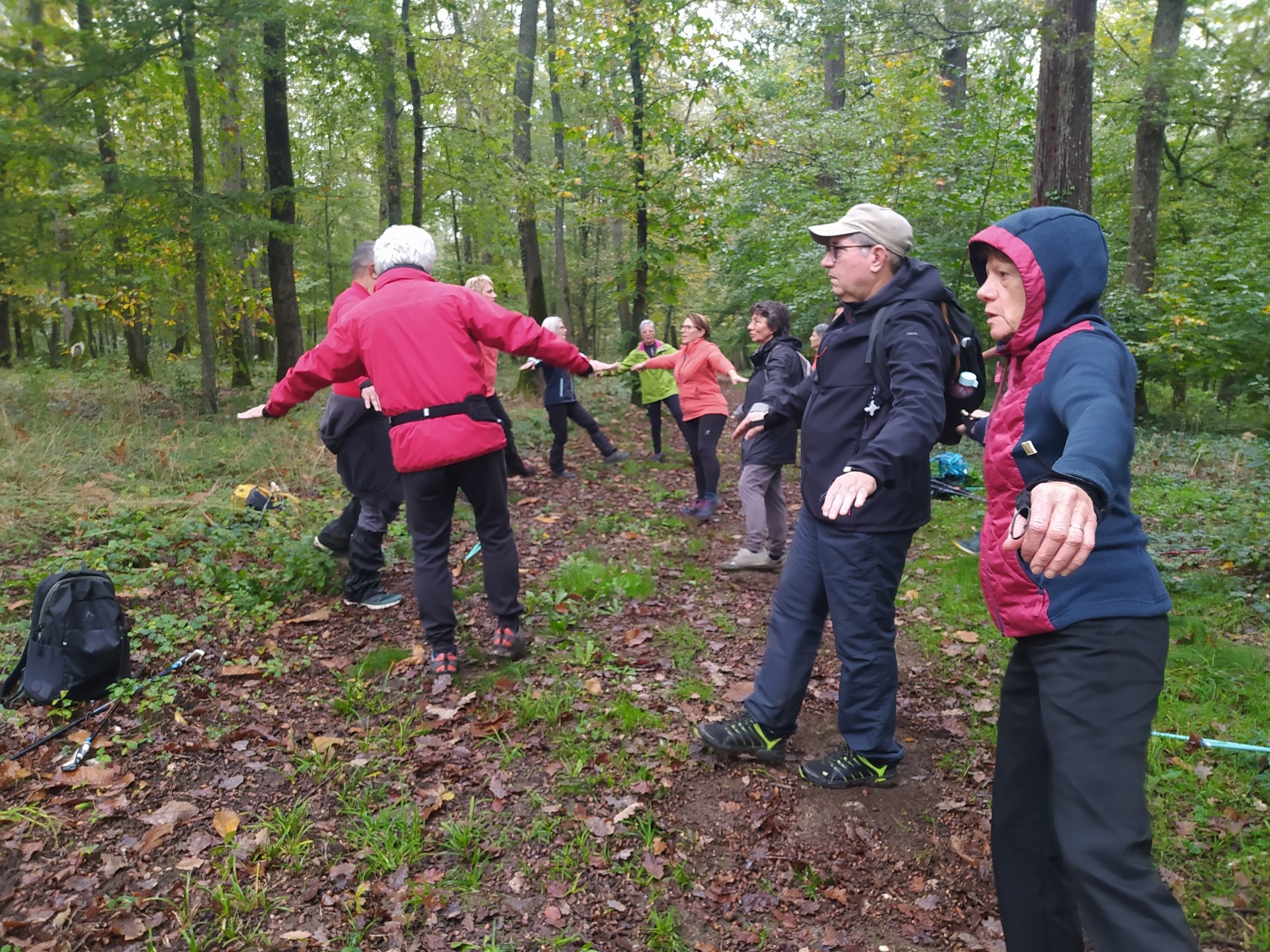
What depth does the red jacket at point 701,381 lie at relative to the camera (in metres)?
8.23

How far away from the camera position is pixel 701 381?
827 centimetres

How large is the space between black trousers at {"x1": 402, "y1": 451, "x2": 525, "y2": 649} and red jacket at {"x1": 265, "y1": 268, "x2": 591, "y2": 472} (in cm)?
14

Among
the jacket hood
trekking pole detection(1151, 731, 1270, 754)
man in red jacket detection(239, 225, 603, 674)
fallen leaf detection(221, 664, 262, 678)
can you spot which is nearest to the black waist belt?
man in red jacket detection(239, 225, 603, 674)

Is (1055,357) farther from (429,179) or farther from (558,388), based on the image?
(429,179)

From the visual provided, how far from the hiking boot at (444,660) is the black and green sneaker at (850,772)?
2072 millimetres

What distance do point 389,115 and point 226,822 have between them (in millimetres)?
12102

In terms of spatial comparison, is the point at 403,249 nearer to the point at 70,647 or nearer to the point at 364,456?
the point at 364,456

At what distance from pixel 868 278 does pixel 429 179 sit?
561 inches

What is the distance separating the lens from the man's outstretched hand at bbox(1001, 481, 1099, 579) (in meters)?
1.63

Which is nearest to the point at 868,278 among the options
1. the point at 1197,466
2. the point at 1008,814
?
the point at 1008,814

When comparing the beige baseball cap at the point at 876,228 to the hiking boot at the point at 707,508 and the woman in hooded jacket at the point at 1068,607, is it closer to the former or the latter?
the woman in hooded jacket at the point at 1068,607

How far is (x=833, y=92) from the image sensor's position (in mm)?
18406

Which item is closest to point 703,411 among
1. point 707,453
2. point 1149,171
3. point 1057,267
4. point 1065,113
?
point 707,453

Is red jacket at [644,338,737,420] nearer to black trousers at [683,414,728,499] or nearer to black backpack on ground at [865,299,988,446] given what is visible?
black trousers at [683,414,728,499]
